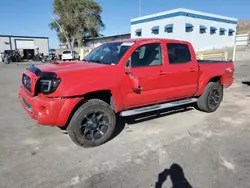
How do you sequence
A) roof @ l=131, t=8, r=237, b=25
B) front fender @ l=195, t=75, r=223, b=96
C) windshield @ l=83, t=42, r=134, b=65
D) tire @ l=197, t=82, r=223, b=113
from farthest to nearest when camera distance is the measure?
roof @ l=131, t=8, r=237, b=25, tire @ l=197, t=82, r=223, b=113, front fender @ l=195, t=75, r=223, b=96, windshield @ l=83, t=42, r=134, b=65

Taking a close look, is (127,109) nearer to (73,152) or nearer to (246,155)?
(73,152)

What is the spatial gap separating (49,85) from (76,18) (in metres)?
47.6

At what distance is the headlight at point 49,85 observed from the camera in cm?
362

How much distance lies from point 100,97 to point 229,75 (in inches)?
156

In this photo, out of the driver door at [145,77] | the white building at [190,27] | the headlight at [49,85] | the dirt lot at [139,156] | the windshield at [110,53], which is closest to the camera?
the dirt lot at [139,156]

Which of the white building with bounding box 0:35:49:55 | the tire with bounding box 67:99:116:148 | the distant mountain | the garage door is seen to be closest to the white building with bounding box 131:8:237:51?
the distant mountain

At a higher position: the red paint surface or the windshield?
the windshield

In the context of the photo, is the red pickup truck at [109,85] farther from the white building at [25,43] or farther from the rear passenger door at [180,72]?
the white building at [25,43]

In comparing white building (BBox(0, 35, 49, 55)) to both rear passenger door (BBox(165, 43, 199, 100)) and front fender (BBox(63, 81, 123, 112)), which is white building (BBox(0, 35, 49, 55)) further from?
front fender (BBox(63, 81, 123, 112))

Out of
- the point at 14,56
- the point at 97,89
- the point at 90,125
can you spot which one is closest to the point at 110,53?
the point at 97,89

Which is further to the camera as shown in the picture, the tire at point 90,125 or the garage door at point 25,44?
the garage door at point 25,44

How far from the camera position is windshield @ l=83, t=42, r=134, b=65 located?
4460 mm

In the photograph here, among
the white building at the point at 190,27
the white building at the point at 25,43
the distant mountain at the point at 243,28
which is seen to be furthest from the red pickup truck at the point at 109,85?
the distant mountain at the point at 243,28

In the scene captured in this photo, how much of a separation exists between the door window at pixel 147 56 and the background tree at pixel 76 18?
46157mm
